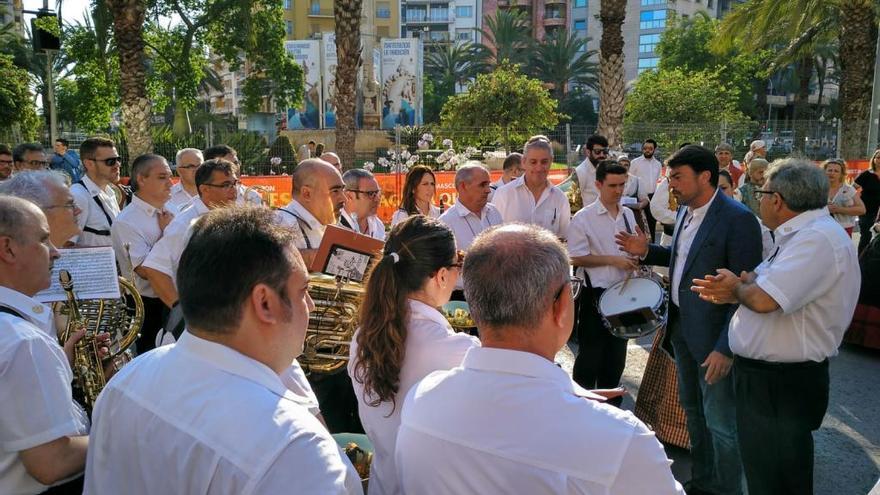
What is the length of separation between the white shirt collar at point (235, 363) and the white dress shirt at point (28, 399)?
2.10 feet

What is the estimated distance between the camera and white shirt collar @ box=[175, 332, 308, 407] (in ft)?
5.02

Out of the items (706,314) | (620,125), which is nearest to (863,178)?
(620,125)

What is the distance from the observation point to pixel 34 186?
12.0 feet

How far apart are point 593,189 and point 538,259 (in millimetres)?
7661

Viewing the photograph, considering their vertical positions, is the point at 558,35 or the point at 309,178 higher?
the point at 558,35

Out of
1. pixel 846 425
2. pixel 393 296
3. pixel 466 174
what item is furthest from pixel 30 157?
pixel 846 425

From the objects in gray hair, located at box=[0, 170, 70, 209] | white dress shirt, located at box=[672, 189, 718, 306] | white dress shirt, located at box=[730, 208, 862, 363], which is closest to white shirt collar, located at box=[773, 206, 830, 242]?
white dress shirt, located at box=[730, 208, 862, 363]

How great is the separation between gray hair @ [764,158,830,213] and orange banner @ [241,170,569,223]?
7.24 meters

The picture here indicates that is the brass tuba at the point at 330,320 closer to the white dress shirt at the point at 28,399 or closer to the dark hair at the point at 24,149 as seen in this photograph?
the white dress shirt at the point at 28,399

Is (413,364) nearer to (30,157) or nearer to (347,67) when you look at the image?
(30,157)

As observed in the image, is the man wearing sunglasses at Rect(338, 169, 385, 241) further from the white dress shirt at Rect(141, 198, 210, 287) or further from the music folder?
the music folder

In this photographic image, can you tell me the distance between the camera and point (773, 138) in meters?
19.1

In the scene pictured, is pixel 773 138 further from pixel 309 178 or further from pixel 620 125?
pixel 309 178

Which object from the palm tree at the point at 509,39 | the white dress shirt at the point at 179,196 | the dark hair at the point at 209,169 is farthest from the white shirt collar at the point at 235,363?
the palm tree at the point at 509,39
